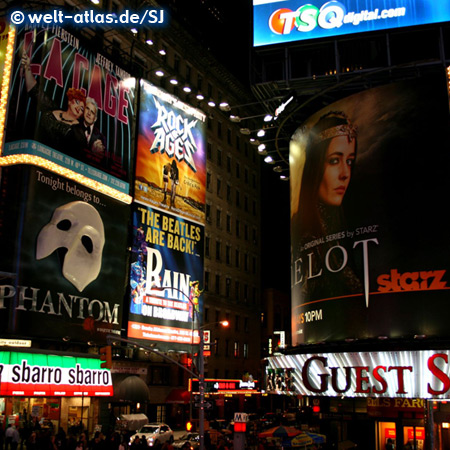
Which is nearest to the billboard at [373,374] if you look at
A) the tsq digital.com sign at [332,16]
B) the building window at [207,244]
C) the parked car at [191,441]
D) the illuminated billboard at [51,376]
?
the parked car at [191,441]

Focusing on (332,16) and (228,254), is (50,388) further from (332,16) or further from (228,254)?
(228,254)

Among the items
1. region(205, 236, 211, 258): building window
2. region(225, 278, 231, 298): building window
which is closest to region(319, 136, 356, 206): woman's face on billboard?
region(205, 236, 211, 258): building window

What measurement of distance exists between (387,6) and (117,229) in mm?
22830

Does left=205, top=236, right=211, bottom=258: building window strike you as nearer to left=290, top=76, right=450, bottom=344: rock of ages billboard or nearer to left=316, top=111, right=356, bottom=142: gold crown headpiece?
left=290, top=76, right=450, bottom=344: rock of ages billboard

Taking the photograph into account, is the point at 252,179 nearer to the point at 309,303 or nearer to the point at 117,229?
the point at 117,229

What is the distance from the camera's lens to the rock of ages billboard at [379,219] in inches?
1133

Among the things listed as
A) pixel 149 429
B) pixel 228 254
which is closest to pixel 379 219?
pixel 149 429

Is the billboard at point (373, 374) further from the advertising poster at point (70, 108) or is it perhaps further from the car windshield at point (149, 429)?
the advertising poster at point (70, 108)

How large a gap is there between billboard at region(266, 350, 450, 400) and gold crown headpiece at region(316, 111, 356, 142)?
11.8 m

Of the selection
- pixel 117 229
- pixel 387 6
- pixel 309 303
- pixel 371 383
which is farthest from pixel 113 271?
pixel 387 6

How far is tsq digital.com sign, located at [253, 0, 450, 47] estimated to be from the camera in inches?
1318

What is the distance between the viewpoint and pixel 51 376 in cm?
3572

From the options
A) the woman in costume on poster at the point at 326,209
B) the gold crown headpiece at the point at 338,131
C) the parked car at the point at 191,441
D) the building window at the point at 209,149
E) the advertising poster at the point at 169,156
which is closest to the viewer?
the woman in costume on poster at the point at 326,209

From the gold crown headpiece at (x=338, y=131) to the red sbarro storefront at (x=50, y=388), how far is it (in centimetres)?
2018
